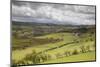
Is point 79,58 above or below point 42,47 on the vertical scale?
below

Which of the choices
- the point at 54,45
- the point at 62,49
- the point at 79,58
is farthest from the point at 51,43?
the point at 79,58

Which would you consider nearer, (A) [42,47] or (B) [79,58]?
(A) [42,47]

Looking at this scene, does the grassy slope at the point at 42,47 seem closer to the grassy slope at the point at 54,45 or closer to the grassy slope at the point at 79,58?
the grassy slope at the point at 54,45

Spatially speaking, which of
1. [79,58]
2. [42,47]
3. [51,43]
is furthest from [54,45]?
[79,58]

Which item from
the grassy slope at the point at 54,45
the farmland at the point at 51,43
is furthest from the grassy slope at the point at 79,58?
the grassy slope at the point at 54,45

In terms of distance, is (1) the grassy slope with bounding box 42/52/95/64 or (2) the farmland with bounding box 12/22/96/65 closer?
(2) the farmland with bounding box 12/22/96/65

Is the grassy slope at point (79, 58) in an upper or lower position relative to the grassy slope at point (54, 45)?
lower

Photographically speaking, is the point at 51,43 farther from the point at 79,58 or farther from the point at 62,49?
the point at 79,58

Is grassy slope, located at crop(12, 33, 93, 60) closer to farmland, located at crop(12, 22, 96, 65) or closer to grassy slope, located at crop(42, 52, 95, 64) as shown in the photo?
farmland, located at crop(12, 22, 96, 65)

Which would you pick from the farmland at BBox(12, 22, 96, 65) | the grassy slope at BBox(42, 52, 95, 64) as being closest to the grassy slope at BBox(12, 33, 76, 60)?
the farmland at BBox(12, 22, 96, 65)
